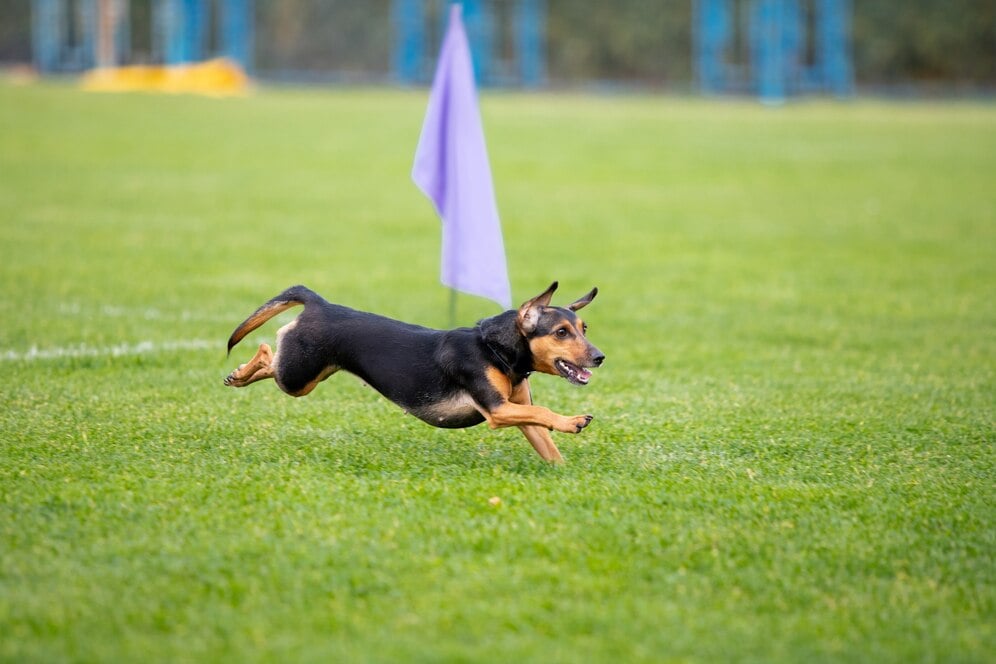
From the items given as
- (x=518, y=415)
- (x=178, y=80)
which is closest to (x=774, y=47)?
(x=178, y=80)

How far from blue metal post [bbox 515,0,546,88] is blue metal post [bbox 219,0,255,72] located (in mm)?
11771

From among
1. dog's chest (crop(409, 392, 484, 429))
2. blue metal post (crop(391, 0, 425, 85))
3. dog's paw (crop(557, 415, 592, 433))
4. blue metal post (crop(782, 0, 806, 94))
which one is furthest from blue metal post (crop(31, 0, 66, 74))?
dog's paw (crop(557, 415, 592, 433))

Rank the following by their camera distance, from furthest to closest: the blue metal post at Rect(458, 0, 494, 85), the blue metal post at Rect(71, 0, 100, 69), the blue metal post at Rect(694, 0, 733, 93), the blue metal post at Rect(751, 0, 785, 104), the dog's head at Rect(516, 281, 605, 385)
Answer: the blue metal post at Rect(71, 0, 100, 69)
the blue metal post at Rect(458, 0, 494, 85)
the blue metal post at Rect(694, 0, 733, 93)
the blue metal post at Rect(751, 0, 785, 104)
the dog's head at Rect(516, 281, 605, 385)

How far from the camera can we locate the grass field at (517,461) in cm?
388

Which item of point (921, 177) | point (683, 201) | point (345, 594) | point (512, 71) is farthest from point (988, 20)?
point (345, 594)

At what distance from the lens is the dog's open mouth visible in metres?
5.30

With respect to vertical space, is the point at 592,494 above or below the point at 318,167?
below

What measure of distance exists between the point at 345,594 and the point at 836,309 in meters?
7.36

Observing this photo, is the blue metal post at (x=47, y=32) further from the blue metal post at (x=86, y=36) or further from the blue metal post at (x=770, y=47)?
the blue metal post at (x=770, y=47)

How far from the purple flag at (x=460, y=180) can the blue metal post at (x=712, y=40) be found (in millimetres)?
35798

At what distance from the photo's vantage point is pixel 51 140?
907 inches

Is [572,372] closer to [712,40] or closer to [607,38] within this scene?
[712,40]

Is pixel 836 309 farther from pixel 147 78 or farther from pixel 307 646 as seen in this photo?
pixel 147 78

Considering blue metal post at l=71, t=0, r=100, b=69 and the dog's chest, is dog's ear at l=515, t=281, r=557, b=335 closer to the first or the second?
the dog's chest
